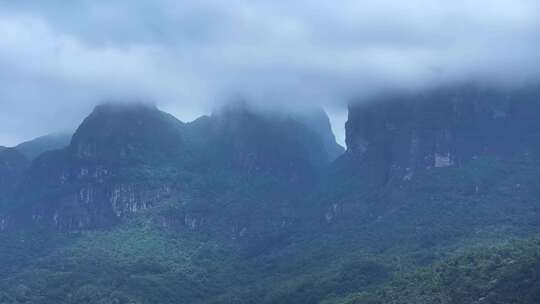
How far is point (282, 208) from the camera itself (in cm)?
16600

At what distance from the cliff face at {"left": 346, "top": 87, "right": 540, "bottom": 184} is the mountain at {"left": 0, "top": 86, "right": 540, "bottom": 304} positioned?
0.85 feet

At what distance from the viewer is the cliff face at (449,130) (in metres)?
143

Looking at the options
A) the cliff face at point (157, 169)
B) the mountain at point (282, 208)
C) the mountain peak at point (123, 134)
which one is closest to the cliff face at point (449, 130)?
the mountain at point (282, 208)

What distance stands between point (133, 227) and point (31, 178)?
41542 millimetres

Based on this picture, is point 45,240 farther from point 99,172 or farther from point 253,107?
point 253,107

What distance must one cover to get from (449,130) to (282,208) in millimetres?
36690

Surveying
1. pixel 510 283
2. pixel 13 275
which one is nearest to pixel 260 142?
pixel 13 275

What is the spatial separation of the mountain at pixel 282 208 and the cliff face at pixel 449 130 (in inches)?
10.2

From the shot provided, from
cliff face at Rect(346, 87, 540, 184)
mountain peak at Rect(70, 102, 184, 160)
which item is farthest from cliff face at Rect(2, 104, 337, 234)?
cliff face at Rect(346, 87, 540, 184)

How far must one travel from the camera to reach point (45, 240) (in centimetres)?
16012

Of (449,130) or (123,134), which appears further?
(123,134)

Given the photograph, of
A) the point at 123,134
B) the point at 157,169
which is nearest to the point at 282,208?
the point at 157,169

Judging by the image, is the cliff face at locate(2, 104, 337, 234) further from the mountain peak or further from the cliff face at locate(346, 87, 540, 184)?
the cliff face at locate(346, 87, 540, 184)

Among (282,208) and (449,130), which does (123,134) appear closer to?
(282,208)
